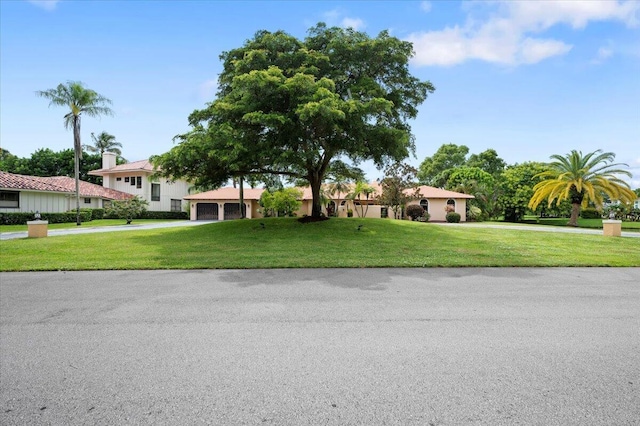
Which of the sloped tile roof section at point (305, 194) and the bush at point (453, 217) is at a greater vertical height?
the sloped tile roof section at point (305, 194)

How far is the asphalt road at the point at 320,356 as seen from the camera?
273cm

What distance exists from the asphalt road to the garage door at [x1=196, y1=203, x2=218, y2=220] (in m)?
32.1

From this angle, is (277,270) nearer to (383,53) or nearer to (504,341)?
(504,341)

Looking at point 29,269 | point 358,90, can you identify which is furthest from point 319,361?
point 358,90

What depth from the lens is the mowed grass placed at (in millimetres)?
9602

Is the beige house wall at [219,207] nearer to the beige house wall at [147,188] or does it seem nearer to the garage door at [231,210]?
the garage door at [231,210]

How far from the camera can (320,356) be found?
3.67 metres

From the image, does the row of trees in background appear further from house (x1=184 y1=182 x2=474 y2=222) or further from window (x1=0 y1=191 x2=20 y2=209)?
window (x1=0 y1=191 x2=20 y2=209)

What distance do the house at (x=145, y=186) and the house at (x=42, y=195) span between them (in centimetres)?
391

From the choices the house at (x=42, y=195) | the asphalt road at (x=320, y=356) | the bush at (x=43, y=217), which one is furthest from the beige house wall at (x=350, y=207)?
the asphalt road at (x=320, y=356)

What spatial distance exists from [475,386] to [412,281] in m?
4.43

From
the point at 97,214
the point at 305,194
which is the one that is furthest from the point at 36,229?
the point at 305,194

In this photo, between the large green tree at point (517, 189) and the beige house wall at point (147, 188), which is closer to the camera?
the large green tree at point (517, 189)

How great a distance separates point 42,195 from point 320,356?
117 ft
